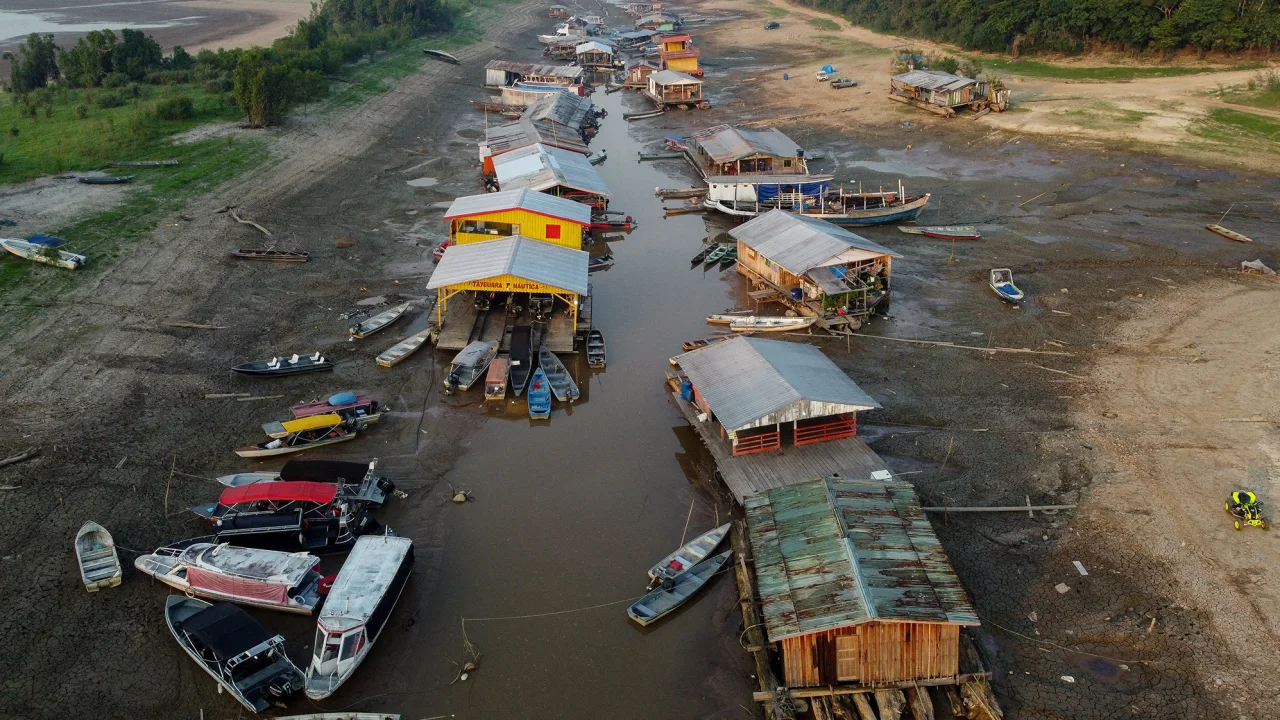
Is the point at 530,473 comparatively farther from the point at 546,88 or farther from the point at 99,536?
the point at 546,88

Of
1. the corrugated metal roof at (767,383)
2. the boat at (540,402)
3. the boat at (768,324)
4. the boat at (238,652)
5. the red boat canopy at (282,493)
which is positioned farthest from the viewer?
the boat at (768,324)

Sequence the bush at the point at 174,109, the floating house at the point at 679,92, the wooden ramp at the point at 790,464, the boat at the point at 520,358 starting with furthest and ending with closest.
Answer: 1. the floating house at the point at 679,92
2. the bush at the point at 174,109
3. the boat at the point at 520,358
4. the wooden ramp at the point at 790,464

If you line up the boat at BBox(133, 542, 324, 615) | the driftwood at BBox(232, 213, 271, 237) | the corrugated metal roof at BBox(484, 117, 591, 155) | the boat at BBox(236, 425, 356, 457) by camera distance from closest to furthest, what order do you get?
1. the boat at BBox(133, 542, 324, 615)
2. the boat at BBox(236, 425, 356, 457)
3. the driftwood at BBox(232, 213, 271, 237)
4. the corrugated metal roof at BBox(484, 117, 591, 155)

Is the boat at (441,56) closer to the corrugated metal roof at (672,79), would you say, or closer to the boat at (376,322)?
the corrugated metal roof at (672,79)

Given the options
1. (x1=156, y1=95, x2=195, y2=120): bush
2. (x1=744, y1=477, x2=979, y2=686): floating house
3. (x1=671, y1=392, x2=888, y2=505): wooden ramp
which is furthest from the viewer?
(x1=156, y1=95, x2=195, y2=120): bush

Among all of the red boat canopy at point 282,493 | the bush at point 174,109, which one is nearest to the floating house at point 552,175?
the bush at point 174,109

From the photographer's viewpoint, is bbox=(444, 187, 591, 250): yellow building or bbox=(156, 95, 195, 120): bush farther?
bbox=(156, 95, 195, 120): bush

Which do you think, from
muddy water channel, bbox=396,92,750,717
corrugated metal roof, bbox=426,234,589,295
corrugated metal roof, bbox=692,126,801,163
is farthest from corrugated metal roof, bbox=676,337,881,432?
corrugated metal roof, bbox=692,126,801,163

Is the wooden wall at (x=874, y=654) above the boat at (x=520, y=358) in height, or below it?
below

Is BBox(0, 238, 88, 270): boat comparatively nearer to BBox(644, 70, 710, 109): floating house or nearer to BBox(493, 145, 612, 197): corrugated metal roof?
BBox(493, 145, 612, 197): corrugated metal roof
